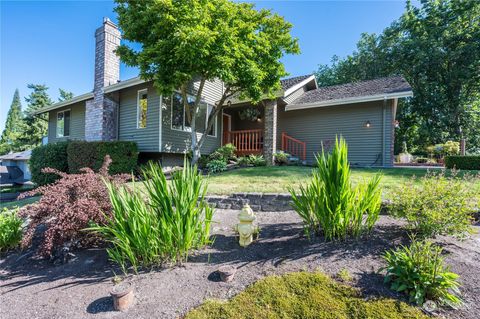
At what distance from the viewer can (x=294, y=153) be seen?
477 inches

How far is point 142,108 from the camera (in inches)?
420

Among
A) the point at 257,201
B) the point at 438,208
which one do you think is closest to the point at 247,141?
the point at 257,201

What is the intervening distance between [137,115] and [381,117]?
10.7m

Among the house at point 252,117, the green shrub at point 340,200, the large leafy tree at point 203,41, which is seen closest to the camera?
the green shrub at point 340,200

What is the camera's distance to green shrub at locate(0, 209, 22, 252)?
3.59 m

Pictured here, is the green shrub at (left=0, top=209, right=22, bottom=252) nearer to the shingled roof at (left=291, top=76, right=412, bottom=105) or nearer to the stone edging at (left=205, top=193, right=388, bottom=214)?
the stone edging at (left=205, top=193, right=388, bottom=214)

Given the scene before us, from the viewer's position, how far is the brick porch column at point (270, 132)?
1043cm

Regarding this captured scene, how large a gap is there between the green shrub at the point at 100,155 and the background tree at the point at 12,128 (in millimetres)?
29106

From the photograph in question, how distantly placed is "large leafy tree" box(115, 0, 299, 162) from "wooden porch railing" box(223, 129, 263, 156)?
9.47 feet

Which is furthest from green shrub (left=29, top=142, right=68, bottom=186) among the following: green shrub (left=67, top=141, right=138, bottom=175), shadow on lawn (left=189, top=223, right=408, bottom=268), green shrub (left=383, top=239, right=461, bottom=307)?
green shrub (left=383, top=239, right=461, bottom=307)

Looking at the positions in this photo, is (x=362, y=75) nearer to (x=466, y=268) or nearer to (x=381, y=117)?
(x=381, y=117)

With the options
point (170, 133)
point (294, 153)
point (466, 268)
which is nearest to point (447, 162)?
point (294, 153)

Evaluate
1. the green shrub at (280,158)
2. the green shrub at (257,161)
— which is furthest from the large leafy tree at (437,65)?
the green shrub at (257,161)

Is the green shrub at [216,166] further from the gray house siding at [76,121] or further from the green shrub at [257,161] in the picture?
the gray house siding at [76,121]
